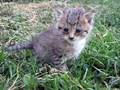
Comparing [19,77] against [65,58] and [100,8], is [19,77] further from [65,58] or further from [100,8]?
[100,8]

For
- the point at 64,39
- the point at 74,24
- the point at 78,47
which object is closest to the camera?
the point at 74,24

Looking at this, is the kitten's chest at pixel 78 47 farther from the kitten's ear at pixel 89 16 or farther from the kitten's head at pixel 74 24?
the kitten's ear at pixel 89 16

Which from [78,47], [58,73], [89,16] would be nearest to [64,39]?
[78,47]

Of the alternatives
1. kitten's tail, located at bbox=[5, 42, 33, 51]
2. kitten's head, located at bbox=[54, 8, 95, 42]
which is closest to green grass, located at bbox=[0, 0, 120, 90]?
kitten's tail, located at bbox=[5, 42, 33, 51]

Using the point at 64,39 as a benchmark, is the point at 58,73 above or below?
below

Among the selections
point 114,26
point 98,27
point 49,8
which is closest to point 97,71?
point 98,27

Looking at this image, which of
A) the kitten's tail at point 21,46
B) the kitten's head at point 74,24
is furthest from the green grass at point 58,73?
the kitten's head at point 74,24

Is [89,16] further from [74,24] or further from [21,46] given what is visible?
[21,46]

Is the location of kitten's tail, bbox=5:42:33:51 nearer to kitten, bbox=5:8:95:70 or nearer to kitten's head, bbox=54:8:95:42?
kitten, bbox=5:8:95:70
